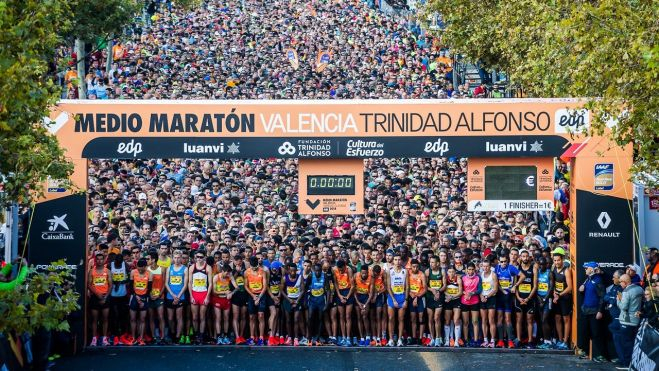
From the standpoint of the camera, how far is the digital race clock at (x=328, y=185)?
57.2ft

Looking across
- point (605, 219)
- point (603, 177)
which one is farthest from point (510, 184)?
point (605, 219)

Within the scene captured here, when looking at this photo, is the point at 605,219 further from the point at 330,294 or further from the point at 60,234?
the point at 60,234

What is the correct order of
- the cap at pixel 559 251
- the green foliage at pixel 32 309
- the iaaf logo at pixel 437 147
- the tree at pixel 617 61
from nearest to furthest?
1. the green foliage at pixel 32 309
2. the tree at pixel 617 61
3. the iaaf logo at pixel 437 147
4. the cap at pixel 559 251

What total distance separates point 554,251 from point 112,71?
27261 millimetres

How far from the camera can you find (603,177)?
16922 millimetres

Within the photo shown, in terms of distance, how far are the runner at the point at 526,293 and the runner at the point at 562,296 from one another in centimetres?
32

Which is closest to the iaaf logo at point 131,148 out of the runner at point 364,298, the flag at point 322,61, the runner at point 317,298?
the runner at point 317,298

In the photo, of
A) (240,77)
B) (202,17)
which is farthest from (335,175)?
(202,17)

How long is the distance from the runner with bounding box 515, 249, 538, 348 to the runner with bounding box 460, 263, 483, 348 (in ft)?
2.05

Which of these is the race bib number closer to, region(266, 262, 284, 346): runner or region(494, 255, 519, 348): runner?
region(266, 262, 284, 346): runner

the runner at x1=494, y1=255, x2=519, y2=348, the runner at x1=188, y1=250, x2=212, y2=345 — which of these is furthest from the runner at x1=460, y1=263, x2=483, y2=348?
the runner at x1=188, y1=250, x2=212, y2=345

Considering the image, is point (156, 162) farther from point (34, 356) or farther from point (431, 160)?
point (34, 356)

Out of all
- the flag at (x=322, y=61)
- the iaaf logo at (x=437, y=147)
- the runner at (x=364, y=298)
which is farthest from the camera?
the flag at (x=322, y=61)

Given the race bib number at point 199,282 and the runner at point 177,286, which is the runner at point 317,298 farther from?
the runner at point 177,286
